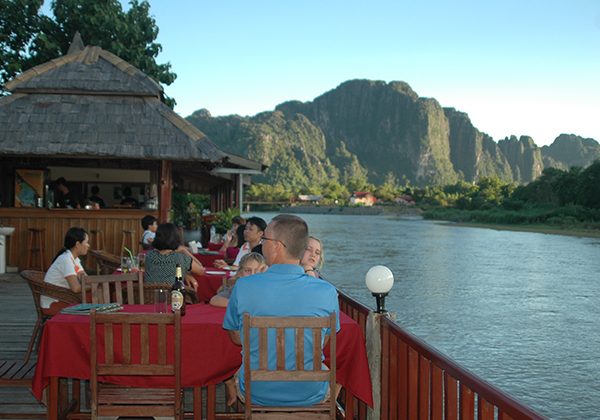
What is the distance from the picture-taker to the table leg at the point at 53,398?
3.37 metres

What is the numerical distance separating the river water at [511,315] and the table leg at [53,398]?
17.5 ft

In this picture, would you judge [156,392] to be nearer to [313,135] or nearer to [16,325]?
[16,325]

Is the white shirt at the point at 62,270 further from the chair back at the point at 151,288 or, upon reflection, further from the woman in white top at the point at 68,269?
the chair back at the point at 151,288

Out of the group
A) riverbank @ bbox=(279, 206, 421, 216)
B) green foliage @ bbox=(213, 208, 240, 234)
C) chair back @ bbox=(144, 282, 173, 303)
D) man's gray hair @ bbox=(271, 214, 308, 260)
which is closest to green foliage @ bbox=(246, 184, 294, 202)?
riverbank @ bbox=(279, 206, 421, 216)

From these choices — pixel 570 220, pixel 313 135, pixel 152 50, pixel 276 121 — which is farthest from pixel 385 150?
pixel 152 50

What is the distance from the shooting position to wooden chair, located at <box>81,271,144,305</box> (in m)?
4.29

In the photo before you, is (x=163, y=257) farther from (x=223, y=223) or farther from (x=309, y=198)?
(x=309, y=198)

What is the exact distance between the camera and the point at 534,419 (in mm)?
1828

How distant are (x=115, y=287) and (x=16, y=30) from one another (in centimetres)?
1759

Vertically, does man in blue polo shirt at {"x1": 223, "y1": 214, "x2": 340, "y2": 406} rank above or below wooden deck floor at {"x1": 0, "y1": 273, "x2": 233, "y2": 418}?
above

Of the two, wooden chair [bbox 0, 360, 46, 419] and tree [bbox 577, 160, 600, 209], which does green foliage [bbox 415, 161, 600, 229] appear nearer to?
tree [bbox 577, 160, 600, 209]

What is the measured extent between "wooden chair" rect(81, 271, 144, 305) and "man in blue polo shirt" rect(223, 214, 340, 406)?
1.75 meters

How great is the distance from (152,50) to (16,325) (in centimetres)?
Answer: 1634

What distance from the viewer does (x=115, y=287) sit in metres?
4.56
